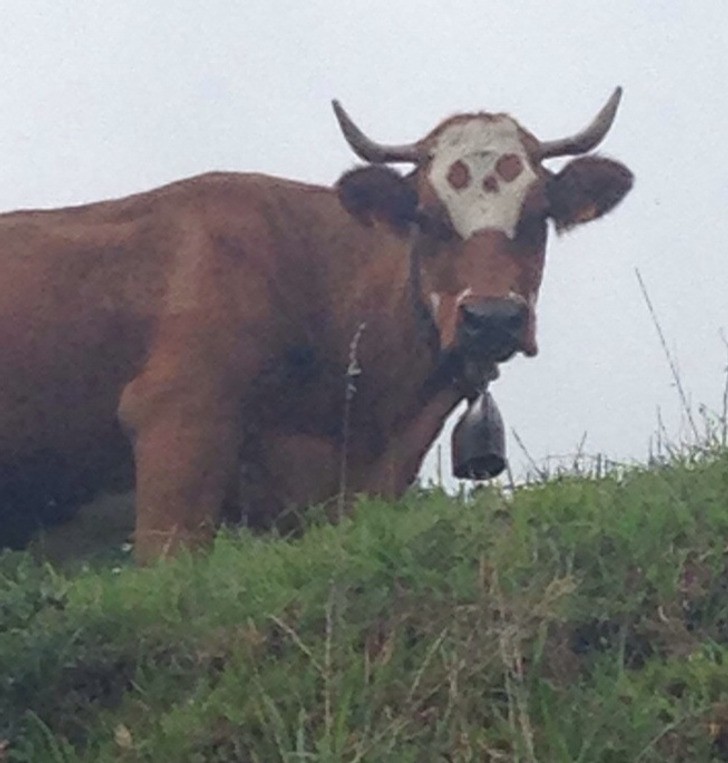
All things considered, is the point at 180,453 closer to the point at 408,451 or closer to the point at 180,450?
A: the point at 180,450

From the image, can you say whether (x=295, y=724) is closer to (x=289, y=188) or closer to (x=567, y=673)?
(x=567, y=673)

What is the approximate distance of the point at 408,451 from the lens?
8578 mm

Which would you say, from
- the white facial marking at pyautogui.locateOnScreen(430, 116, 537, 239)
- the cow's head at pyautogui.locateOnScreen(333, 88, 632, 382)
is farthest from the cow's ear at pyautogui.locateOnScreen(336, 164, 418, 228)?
the white facial marking at pyautogui.locateOnScreen(430, 116, 537, 239)

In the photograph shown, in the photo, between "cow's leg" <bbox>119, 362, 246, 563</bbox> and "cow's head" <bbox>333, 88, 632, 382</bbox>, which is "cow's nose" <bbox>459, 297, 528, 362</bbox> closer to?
"cow's head" <bbox>333, 88, 632, 382</bbox>

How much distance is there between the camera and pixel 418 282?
842cm

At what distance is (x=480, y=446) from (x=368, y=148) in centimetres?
161

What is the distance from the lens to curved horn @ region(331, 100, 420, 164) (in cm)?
888

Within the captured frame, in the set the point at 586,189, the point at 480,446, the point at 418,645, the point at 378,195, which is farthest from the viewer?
the point at 586,189

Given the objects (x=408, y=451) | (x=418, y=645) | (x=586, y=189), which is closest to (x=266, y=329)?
(x=408, y=451)

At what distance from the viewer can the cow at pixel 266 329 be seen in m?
8.08

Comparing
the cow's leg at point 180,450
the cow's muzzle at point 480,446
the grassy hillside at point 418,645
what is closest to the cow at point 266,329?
the cow's leg at point 180,450

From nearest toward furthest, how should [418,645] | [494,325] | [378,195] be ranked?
[418,645] < [494,325] < [378,195]

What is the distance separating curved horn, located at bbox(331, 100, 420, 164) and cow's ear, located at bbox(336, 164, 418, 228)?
0.12 metres

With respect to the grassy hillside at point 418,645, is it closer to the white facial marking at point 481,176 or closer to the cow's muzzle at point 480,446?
the cow's muzzle at point 480,446
